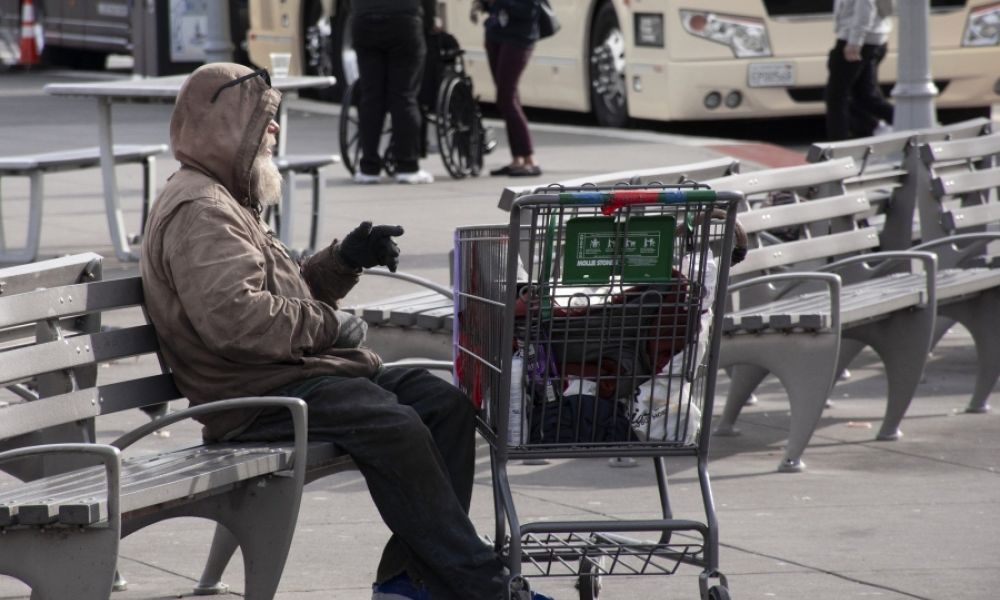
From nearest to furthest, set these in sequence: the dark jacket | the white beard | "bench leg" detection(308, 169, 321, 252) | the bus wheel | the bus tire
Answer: the white beard
"bench leg" detection(308, 169, 321, 252)
the dark jacket
the bus wheel
the bus tire

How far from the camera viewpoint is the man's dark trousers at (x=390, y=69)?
42.8ft

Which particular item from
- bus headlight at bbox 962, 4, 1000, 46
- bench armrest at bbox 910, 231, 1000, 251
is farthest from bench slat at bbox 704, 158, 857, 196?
bus headlight at bbox 962, 4, 1000, 46

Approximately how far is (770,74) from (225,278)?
1256 centimetres

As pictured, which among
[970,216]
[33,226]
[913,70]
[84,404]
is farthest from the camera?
[913,70]

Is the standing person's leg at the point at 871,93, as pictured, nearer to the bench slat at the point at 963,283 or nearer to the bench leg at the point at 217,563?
the bench slat at the point at 963,283

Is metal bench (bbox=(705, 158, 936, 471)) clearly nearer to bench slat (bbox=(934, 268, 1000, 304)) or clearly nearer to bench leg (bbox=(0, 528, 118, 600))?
bench slat (bbox=(934, 268, 1000, 304))

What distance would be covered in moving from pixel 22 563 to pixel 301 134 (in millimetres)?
14591

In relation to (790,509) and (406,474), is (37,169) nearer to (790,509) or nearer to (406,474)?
(790,509)

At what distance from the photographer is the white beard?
4.60 meters

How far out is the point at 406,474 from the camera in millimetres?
4359

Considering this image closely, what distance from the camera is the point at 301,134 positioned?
18156mm

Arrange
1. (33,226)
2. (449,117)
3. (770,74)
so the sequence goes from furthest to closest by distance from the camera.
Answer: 1. (770,74)
2. (449,117)
3. (33,226)

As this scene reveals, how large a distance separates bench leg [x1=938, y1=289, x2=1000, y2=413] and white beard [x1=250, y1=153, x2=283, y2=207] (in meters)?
3.87

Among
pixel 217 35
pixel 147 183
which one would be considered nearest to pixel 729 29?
pixel 217 35
